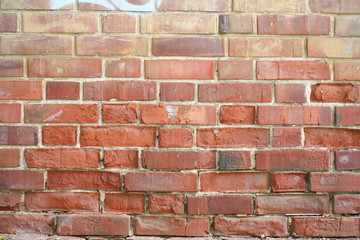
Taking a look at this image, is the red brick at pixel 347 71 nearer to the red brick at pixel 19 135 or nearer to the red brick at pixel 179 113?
the red brick at pixel 179 113

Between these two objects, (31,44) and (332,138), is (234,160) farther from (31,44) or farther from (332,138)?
(31,44)

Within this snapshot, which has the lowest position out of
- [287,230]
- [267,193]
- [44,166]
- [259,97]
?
[287,230]

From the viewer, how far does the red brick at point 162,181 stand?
119 centimetres

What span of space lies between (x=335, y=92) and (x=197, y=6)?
23.4 inches

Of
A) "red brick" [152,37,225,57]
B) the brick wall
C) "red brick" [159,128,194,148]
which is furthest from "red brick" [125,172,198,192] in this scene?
"red brick" [152,37,225,57]

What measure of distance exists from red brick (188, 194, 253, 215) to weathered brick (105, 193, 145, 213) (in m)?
0.18

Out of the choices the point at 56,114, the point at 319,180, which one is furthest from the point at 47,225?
the point at 319,180

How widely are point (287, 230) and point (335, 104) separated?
0.50 m

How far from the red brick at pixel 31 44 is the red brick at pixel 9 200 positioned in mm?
522

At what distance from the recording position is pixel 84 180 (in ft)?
3.92

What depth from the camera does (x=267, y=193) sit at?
1199mm

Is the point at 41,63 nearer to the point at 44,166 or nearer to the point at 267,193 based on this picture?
the point at 44,166

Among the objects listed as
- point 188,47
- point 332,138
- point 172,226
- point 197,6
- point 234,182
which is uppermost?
point 197,6

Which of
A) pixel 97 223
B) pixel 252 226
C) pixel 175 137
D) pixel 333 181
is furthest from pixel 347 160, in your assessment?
pixel 97 223
